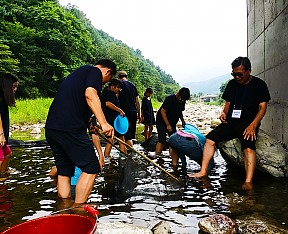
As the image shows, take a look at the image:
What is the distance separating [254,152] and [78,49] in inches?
1266

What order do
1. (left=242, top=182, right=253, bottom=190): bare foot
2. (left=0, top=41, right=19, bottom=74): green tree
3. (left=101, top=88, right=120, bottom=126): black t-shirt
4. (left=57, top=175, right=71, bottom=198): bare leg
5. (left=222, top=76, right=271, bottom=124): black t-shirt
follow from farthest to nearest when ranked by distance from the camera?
(left=0, top=41, right=19, bottom=74): green tree, (left=101, top=88, right=120, bottom=126): black t-shirt, (left=222, top=76, right=271, bottom=124): black t-shirt, (left=242, top=182, right=253, bottom=190): bare foot, (left=57, top=175, right=71, bottom=198): bare leg

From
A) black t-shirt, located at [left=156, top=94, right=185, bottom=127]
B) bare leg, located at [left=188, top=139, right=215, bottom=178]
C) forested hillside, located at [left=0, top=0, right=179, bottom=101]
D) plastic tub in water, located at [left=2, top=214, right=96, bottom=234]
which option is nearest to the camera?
plastic tub in water, located at [left=2, top=214, right=96, bottom=234]

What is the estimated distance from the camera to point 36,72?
30844 mm

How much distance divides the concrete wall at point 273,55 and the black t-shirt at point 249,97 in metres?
0.89

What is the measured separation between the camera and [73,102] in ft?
12.5

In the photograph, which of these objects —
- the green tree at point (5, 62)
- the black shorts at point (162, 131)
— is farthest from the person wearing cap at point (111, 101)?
the green tree at point (5, 62)

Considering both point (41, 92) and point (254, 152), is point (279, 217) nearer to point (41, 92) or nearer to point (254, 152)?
point (254, 152)

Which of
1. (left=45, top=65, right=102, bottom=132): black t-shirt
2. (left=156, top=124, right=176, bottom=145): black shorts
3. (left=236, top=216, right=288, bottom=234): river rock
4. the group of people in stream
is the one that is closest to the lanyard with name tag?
the group of people in stream

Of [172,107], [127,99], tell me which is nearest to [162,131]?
[172,107]

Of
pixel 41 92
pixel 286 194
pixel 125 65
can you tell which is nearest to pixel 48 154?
pixel 286 194

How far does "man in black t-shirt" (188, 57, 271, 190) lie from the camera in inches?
205

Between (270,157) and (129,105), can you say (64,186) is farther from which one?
(129,105)

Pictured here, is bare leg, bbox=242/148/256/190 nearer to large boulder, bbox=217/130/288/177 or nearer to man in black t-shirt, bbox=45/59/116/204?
large boulder, bbox=217/130/288/177

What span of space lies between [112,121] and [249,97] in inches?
108
